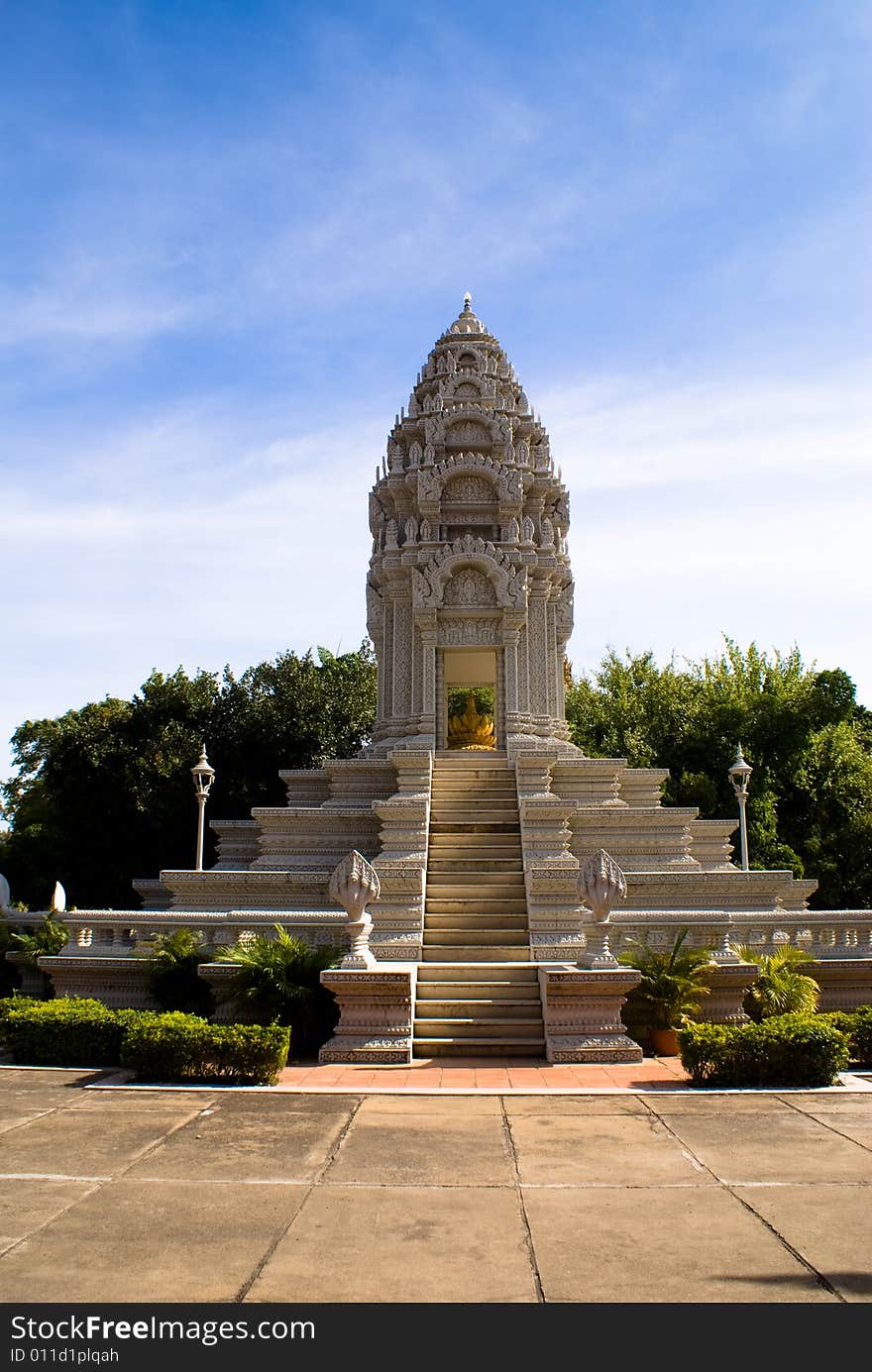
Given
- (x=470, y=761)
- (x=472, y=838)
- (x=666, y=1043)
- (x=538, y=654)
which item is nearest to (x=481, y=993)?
(x=666, y=1043)

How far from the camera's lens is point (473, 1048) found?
1245cm

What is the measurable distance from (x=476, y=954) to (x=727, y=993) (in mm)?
3408

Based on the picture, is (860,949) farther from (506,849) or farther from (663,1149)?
(663,1149)

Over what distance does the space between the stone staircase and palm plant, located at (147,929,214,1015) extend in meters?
2.93

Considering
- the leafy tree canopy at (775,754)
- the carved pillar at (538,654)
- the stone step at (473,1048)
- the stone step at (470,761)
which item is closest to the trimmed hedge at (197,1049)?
the stone step at (473,1048)

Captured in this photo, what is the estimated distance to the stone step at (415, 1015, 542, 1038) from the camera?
12742 mm

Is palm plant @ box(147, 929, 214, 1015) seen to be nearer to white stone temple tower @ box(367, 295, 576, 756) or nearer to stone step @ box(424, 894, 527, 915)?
stone step @ box(424, 894, 527, 915)

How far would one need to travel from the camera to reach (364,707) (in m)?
34.5

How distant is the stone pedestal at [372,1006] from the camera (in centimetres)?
1230

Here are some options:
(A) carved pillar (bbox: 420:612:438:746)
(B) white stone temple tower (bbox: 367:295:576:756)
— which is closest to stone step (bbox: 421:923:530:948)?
(B) white stone temple tower (bbox: 367:295:576:756)

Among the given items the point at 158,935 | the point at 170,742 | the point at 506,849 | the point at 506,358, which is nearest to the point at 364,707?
the point at 170,742

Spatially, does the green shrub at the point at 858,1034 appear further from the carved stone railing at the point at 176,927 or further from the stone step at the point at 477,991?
the carved stone railing at the point at 176,927

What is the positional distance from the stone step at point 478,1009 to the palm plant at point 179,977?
9.65 feet

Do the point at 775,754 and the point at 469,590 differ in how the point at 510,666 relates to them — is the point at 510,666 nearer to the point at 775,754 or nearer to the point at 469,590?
the point at 469,590
